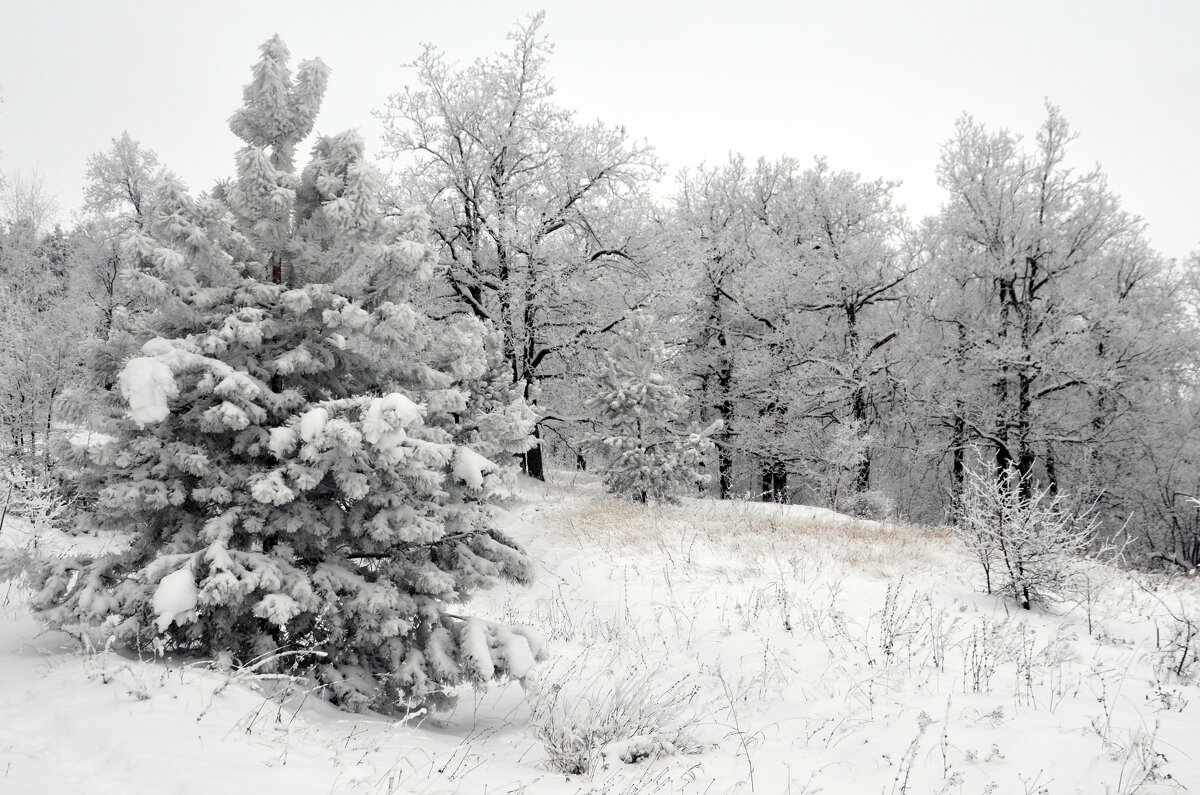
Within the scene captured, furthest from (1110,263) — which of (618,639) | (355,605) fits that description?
(355,605)

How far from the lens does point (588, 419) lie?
18766mm

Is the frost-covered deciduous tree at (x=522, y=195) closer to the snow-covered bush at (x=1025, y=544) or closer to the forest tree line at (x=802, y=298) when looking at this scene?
the forest tree line at (x=802, y=298)

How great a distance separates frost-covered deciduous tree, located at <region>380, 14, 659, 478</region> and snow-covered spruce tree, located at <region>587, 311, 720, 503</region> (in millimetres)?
2844

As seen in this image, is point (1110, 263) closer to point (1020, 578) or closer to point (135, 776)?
point (1020, 578)

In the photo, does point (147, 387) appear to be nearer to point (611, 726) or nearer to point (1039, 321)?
point (611, 726)

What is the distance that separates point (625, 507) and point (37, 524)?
10471 mm

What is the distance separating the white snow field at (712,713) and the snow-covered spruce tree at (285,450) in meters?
0.46

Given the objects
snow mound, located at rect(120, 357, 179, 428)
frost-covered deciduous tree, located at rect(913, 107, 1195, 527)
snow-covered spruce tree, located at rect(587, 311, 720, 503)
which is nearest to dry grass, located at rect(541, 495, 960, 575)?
snow-covered spruce tree, located at rect(587, 311, 720, 503)

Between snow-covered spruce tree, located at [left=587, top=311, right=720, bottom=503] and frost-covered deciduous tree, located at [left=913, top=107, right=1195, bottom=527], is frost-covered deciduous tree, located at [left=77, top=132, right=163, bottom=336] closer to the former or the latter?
snow-covered spruce tree, located at [left=587, top=311, right=720, bottom=503]

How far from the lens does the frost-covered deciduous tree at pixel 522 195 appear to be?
18375 millimetres

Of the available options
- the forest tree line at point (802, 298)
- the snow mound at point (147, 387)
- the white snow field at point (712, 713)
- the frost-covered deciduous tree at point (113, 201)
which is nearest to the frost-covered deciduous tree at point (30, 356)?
the forest tree line at point (802, 298)

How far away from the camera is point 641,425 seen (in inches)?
643

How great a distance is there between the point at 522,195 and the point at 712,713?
648 inches

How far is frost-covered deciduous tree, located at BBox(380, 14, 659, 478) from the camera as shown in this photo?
1838 cm
